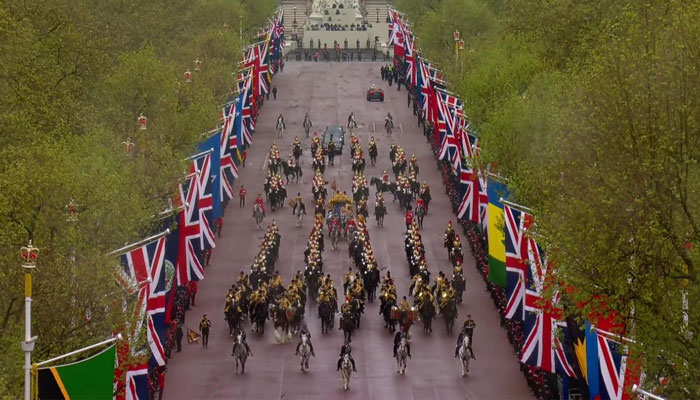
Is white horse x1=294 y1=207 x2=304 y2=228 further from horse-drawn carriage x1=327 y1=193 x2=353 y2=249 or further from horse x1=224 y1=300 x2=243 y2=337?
horse x1=224 y1=300 x2=243 y2=337

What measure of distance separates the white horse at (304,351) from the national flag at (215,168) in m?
16.2

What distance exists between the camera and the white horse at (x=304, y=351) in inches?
2479

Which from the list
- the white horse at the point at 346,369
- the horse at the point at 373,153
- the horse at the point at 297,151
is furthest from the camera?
the horse at the point at 373,153

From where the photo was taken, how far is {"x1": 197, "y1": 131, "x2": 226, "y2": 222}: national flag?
7950 centimetres

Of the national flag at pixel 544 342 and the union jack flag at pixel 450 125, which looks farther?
the union jack flag at pixel 450 125

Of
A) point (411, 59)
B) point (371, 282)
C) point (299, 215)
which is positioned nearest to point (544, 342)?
point (371, 282)

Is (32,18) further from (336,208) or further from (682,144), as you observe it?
(682,144)

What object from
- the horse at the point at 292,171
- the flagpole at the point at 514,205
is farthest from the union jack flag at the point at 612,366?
the horse at the point at 292,171

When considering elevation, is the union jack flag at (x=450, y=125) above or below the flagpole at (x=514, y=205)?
below

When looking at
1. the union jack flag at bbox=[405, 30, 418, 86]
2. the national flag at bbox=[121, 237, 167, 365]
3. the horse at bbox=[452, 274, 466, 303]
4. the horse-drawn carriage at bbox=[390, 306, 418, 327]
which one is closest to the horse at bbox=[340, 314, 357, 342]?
the horse-drawn carriage at bbox=[390, 306, 418, 327]

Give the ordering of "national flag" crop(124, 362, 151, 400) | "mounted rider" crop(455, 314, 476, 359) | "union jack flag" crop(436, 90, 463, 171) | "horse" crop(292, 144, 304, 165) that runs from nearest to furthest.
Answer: "national flag" crop(124, 362, 151, 400) < "mounted rider" crop(455, 314, 476, 359) < "union jack flag" crop(436, 90, 463, 171) < "horse" crop(292, 144, 304, 165)

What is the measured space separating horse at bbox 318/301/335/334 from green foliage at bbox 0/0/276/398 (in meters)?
7.49

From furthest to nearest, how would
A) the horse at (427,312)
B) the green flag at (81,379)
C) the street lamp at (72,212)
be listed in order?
the horse at (427,312) → the street lamp at (72,212) → the green flag at (81,379)

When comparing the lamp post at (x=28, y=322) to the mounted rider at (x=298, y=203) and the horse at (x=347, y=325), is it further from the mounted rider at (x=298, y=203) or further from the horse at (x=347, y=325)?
the mounted rider at (x=298, y=203)
